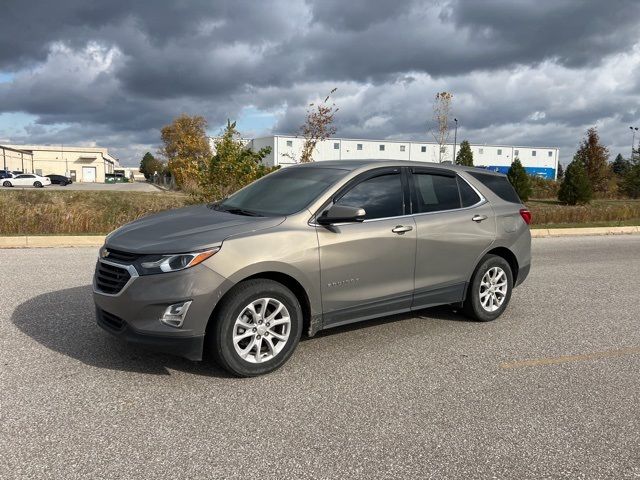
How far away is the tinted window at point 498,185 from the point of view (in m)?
6.13

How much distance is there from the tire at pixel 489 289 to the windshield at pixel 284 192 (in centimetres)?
191

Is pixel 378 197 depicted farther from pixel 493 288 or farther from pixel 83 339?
pixel 83 339

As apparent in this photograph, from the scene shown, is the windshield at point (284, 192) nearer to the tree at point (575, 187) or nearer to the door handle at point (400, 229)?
the door handle at point (400, 229)

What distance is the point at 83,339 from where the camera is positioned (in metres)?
5.04

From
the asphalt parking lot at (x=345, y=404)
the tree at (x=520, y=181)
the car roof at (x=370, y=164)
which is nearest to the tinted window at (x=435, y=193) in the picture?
the car roof at (x=370, y=164)

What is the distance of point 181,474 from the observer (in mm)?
2922

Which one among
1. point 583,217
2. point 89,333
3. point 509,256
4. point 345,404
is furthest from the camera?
point 583,217

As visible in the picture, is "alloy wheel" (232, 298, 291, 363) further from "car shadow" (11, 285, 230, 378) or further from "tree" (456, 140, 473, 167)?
"tree" (456, 140, 473, 167)

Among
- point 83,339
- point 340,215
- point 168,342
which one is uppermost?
point 340,215

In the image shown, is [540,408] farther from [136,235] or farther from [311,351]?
[136,235]

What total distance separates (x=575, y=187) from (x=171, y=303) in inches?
1241

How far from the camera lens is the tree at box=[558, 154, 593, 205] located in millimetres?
30969

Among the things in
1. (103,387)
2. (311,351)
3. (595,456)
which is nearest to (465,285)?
(311,351)

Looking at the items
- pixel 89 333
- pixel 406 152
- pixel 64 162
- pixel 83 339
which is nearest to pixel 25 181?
pixel 406 152
